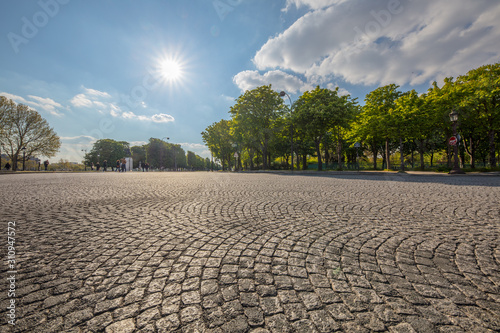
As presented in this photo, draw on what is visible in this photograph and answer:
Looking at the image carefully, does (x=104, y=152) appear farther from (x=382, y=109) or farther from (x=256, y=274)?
(x=256, y=274)

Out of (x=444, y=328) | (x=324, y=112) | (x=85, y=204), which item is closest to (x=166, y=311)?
(x=444, y=328)

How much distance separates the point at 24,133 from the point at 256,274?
54186mm

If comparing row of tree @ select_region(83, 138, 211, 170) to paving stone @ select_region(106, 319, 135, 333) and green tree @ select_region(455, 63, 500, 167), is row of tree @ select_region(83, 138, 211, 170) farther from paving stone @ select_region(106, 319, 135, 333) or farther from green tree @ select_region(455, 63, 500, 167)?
paving stone @ select_region(106, 319, 135, 333)

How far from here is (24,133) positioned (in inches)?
1479

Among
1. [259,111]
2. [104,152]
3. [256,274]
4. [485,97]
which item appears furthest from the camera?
[104,152]

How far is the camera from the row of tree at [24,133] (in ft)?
115

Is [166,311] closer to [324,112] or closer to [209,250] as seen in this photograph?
[209,250]

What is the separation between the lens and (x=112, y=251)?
2871 mm

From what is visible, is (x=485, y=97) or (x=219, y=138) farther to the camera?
(x=219, y=138)

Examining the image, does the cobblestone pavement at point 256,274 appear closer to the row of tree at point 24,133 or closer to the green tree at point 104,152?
the row of tree at point 24,133

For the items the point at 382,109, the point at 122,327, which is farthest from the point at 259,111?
the point at 122,327

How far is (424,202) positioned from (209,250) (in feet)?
20.9

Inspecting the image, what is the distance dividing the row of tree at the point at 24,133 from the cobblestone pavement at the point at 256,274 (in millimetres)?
47796

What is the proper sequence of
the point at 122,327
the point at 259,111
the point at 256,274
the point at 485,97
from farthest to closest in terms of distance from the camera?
the point at 259,111
the point at 485,97
the point at 256,274
the point at 122,327
